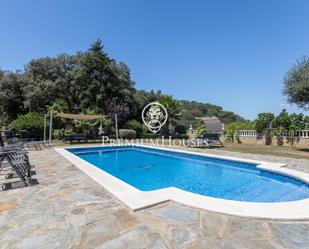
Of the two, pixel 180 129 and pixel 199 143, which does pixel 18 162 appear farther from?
pixel 180 129

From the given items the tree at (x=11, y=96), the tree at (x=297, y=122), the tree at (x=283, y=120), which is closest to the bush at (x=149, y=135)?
the tree at (x=283, y=120)

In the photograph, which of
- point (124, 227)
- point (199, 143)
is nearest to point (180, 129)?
point (199, 143)

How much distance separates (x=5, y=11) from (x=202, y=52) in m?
13.9

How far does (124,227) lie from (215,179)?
195 inches

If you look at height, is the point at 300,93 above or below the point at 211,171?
above

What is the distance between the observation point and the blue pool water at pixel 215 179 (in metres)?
5.32

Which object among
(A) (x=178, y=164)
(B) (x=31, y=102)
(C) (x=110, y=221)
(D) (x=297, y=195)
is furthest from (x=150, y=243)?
(B) (x=31, y=102)

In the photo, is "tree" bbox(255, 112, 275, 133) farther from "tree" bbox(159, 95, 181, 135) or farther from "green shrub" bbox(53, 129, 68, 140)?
"green shrub" bbox(53, 129, 68, 140)

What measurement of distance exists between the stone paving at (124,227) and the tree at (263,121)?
13449 millimetres

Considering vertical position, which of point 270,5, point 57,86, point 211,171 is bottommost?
point 211,171

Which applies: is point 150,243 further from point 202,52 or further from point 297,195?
point 202,52

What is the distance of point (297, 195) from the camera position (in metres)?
4.89

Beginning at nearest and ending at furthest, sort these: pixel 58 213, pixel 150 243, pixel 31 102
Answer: pixel 150 243
pixel 58 213
pixel 31 102

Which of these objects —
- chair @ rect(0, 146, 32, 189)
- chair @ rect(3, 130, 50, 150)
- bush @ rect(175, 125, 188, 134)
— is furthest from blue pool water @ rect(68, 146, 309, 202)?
bush @ rect(175, 125, 188, 134)
